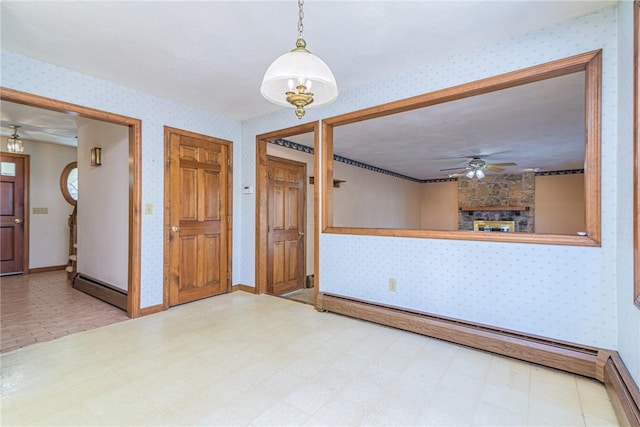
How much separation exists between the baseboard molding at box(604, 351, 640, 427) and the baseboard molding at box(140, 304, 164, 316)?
3908mm

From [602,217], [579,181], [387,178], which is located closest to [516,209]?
[579,181]

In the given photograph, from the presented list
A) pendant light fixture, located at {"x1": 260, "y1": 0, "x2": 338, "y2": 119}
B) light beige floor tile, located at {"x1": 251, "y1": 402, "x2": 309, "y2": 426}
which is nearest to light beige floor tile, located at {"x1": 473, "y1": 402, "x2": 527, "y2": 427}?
light beige floor tile, located at {"x1": 251, "y1": 402, "x2": 309, "y2": 426}

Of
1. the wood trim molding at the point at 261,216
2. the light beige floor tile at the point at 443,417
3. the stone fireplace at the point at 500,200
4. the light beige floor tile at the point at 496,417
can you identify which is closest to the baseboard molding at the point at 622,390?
the light beige floor tile at the point at 496,417

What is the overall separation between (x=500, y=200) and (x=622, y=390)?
770 centimetres

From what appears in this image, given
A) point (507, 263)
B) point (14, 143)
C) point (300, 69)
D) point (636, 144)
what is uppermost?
point (14, 143)

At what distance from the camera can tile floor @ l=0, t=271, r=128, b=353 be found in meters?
2.82

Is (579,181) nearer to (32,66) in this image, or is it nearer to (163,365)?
(163,365)

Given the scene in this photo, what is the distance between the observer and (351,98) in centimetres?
332

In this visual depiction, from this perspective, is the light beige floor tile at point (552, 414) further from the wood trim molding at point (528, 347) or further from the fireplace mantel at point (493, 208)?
the fireplace mantel at point (493, 208)

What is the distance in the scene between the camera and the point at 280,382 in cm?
202

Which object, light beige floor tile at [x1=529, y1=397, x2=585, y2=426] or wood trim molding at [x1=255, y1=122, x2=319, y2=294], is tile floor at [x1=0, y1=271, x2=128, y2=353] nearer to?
wood trim molding at [x1=255, y1=122, x2=319, y2=294]

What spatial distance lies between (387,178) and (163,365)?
6703 millimetres

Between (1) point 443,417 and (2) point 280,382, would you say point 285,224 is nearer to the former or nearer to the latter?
(2) point 280,382

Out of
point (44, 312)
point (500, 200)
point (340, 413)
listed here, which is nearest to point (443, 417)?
point (340, 413)
